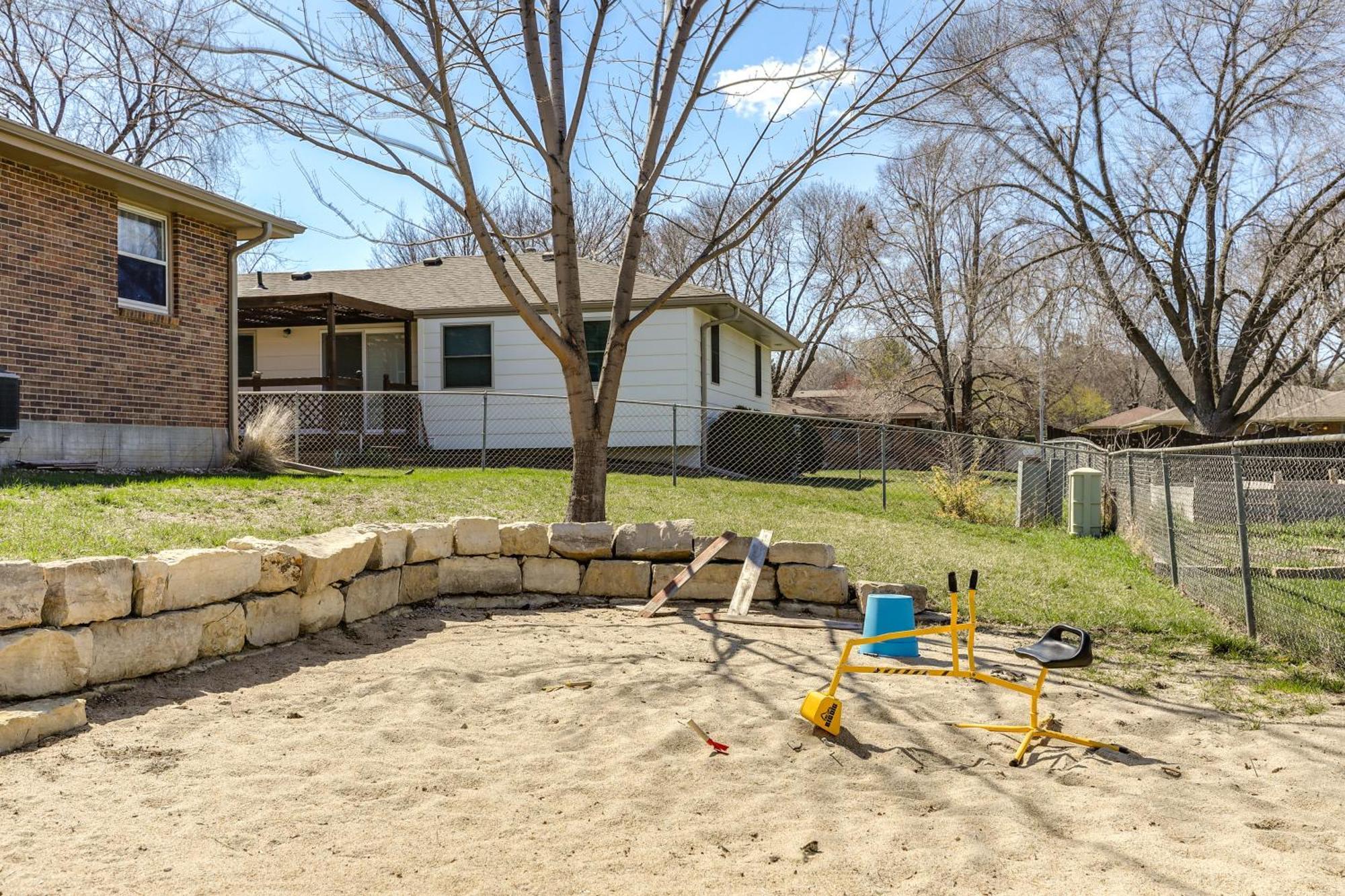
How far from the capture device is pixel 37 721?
3.89 metres

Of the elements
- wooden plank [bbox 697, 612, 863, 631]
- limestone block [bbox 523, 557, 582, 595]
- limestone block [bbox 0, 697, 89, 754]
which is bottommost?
wooden plank [bbox 697, 612, 863, 631]

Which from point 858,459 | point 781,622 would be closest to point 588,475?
point 781,622

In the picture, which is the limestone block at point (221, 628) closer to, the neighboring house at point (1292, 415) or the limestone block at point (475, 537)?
the limestone block at point (475, 537)

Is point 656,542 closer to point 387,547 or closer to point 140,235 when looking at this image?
point 387,547

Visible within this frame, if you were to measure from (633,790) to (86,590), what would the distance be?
2.58 m

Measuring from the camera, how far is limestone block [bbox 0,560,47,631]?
4.10m

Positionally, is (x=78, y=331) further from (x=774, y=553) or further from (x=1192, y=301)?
(x=1192, y=301)

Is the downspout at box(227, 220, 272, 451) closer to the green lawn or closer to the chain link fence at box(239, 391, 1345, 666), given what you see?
the chain link fence at box(239, 391, 1345, 666)

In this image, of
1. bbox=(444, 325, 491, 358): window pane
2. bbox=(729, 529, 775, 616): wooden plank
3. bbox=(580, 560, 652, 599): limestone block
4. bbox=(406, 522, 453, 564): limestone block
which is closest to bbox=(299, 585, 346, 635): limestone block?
bbox=(406, 522, 453, 564): limestone block

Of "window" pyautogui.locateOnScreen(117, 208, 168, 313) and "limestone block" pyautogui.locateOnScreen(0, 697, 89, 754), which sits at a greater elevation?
"window" pyautogui.locateOnScreen(117, 208, 168, 313)

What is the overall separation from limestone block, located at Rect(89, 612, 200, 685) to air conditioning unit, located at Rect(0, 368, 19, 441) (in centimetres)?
546

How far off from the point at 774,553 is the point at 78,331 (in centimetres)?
801

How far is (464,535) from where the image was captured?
7.25 meters

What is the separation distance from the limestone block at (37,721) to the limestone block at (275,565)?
1.31 m
